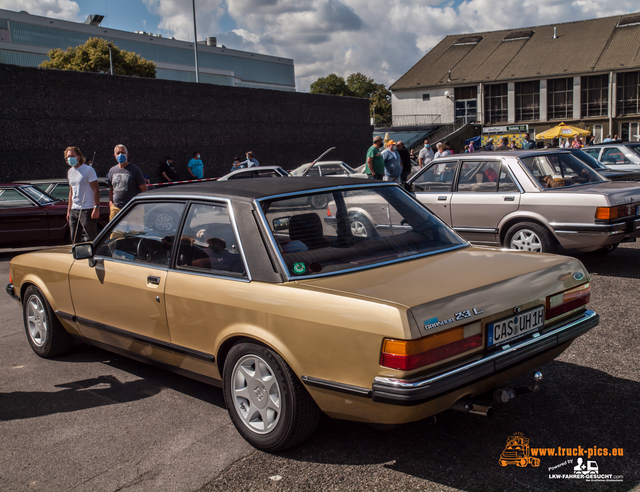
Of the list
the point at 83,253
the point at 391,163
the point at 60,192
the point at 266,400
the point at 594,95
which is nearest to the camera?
the point at 266,400

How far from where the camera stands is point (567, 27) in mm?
62500

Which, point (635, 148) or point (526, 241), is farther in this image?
point (635, 148)

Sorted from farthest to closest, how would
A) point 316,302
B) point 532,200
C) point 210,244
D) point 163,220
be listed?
point 532,200 < point 163,220 < point 210,244 < point 316,302

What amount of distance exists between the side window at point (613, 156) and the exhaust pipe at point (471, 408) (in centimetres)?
1452

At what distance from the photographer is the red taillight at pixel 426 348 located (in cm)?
272

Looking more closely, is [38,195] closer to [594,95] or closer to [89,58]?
[89,58]

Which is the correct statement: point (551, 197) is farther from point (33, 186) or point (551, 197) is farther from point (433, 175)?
point (33, 186)

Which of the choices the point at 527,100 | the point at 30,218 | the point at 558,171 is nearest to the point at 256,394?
the point at 558,171

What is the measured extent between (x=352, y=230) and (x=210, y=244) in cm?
89

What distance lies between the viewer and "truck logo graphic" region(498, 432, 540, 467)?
3.10 metres

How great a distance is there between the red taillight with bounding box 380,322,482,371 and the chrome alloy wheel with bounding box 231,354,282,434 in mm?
734

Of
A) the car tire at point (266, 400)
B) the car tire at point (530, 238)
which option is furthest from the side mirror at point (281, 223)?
the car tire at point (530, 238)

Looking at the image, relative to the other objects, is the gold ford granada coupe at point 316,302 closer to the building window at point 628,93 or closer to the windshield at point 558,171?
the windshield at point 558,171

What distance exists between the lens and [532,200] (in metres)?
7.75
